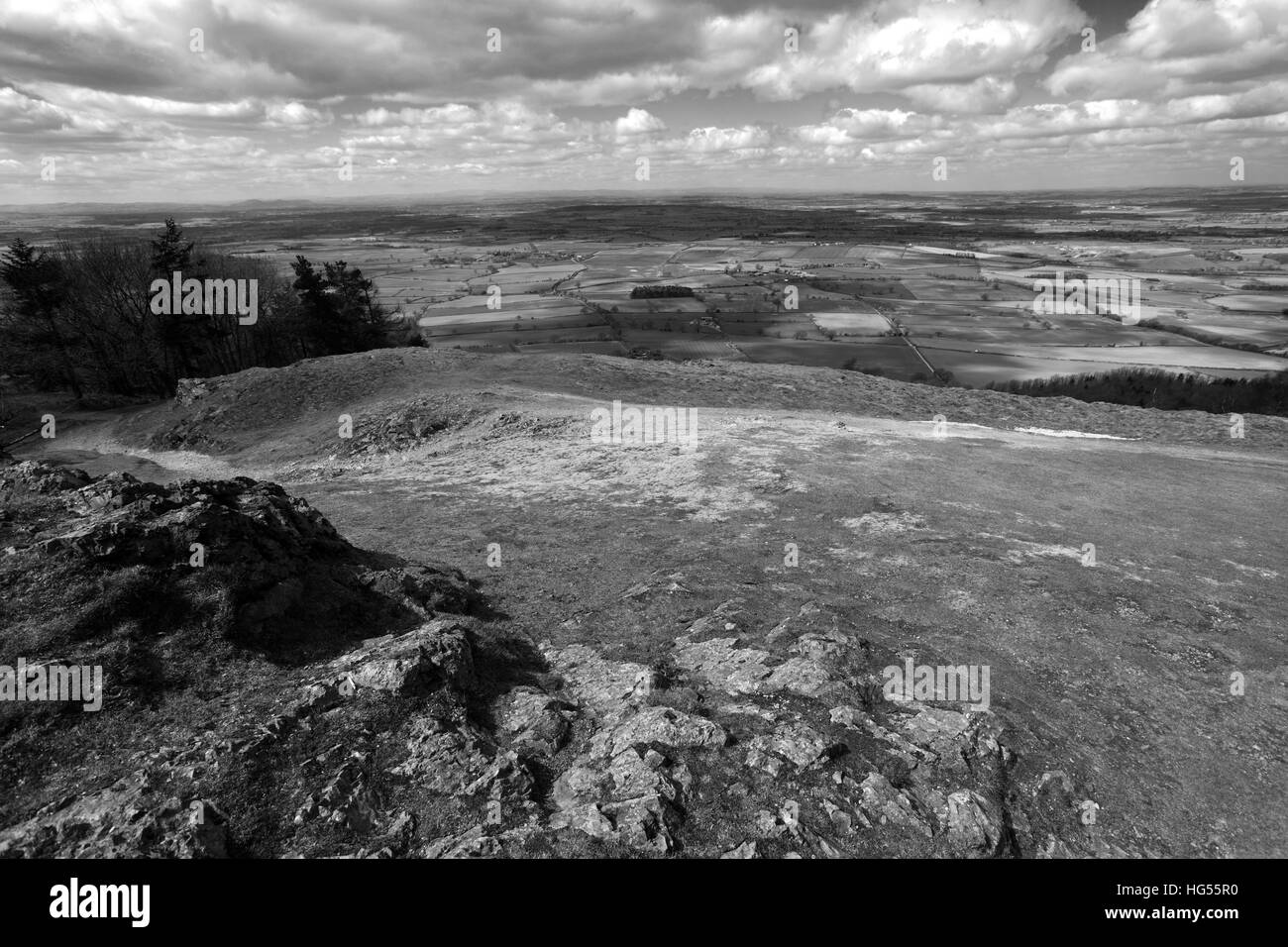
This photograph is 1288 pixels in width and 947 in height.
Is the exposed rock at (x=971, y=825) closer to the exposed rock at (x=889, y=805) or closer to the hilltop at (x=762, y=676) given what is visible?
the hilltop at (x=762, y=676)

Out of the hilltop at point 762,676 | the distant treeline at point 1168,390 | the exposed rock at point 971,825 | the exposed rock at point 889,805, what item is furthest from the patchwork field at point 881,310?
the exposed rock at point 889,805

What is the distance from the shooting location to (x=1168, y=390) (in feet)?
185

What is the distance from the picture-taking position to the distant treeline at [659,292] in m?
114

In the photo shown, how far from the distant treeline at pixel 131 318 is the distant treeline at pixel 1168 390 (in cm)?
5988

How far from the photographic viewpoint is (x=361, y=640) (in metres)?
11.0

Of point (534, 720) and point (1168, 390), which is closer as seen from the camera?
point (534, 720)

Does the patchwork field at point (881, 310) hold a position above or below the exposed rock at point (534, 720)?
above

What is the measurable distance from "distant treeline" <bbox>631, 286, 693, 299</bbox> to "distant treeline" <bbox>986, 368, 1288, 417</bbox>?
214 ft

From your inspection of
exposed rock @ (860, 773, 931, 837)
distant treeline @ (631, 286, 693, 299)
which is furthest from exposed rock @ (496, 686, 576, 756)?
distant treeline @ (631, 286, 693, 299)

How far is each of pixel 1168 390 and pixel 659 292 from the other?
7913cm

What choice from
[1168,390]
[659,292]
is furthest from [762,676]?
[659,292]

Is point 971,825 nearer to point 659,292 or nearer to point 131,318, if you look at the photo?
point 131,318

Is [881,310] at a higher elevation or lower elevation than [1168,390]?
higher
